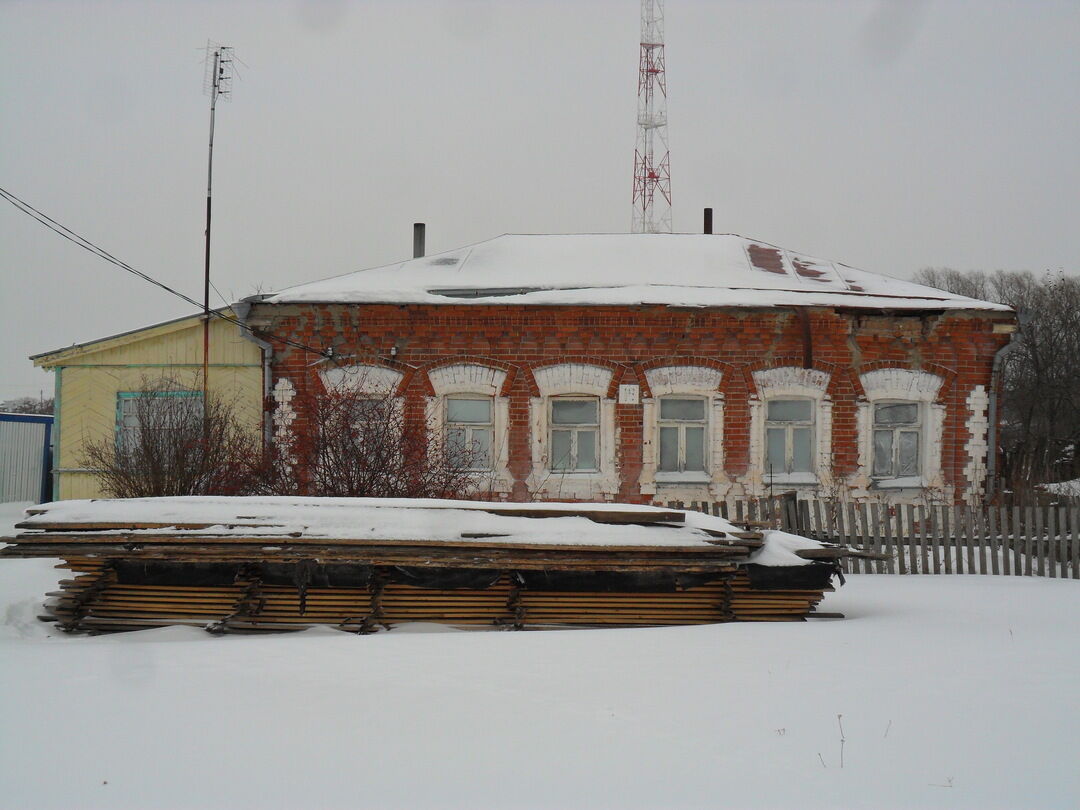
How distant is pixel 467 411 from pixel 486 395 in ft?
1.24

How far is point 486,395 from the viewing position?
13.6 metres

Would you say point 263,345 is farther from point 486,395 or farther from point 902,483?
point 902,483

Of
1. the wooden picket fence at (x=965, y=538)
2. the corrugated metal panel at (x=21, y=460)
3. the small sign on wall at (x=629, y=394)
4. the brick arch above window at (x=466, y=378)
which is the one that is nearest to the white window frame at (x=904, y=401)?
the wooden picket fence at (x=965, y=538)

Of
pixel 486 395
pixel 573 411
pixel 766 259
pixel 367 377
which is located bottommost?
pixel 573 411

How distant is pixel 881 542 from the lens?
10.9 meters

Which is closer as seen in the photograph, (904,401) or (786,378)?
(786,378)

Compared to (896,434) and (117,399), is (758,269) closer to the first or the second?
(896,434)

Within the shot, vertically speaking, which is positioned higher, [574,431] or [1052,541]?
[574,431]

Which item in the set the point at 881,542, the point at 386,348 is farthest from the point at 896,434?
the point at 386,348

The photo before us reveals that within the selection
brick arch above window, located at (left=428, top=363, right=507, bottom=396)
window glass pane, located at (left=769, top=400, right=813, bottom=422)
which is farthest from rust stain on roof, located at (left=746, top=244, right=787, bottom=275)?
brick arch above window, located at (left=428, top=363, right=507, bottom=396)

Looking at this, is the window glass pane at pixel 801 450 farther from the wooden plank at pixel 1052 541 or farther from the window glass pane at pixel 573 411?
the wooden plank at pixel 1052 541

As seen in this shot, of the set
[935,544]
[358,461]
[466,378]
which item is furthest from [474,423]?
[935,544]

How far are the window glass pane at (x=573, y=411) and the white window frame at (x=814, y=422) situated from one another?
2310mm

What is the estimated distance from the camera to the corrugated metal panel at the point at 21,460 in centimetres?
1900
